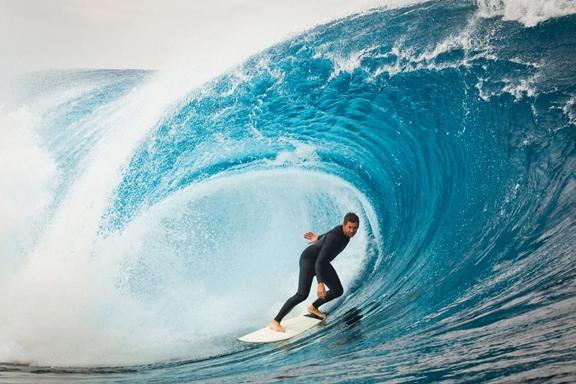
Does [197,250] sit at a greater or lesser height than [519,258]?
greater

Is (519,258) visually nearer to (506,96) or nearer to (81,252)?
(506,96)

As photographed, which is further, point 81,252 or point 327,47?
point 327,47

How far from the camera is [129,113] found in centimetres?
772

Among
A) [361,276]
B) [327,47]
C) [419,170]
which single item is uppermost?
[327,47]

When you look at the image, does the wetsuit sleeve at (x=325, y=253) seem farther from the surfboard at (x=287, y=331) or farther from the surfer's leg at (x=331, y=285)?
the surfboard at (x=287, y=331)

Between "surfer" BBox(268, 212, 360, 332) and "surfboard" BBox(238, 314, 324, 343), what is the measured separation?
0.06 m

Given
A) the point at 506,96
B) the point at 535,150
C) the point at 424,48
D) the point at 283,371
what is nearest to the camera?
the point at 283,371

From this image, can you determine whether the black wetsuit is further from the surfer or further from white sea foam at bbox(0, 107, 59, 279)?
white sea foam at bbox(0, 107, 59, 279)

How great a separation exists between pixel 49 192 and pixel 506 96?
6403mm

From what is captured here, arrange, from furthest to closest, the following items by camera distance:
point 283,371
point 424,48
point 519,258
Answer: point 424,48 < point 519,258 < point 283,371

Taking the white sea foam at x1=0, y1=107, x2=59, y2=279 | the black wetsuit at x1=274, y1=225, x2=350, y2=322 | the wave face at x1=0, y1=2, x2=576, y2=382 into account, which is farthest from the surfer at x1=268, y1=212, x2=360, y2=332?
the white sea foam at x1=0, y1=107, x2=59, y2=279

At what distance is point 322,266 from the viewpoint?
479cm

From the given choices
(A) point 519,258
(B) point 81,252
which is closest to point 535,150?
(A) point 519,258

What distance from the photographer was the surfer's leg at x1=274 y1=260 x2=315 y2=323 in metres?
4.86
